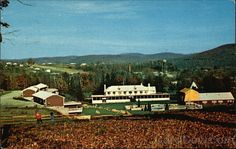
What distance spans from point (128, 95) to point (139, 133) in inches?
1896

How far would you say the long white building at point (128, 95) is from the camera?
62.1 metres

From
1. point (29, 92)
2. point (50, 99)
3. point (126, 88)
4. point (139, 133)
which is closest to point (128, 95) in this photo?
point (126, 88)

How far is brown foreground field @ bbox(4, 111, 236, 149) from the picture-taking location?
41.7ft

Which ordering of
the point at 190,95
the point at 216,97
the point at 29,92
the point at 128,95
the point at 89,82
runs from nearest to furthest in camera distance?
the point at 216,97 → the point at 29,92 → the point at 190,95 → the point at 128,95 → the point at 89,82

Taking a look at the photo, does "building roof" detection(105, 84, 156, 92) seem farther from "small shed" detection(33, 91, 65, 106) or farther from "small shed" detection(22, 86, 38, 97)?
"small shed" detection(33, 91, 65, 106)

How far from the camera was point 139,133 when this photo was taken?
14.9 m

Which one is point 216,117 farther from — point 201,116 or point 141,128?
point 141,128

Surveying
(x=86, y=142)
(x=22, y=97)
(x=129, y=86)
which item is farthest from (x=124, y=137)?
(x=129, y=86)

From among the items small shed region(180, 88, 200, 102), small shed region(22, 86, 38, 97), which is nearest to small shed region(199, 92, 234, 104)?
small shed region(180, 88, 200, 102)

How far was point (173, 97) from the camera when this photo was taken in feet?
199

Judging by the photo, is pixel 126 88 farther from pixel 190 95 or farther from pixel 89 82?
pixel 190 95

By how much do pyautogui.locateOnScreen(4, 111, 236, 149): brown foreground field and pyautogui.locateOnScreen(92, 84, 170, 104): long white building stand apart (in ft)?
142

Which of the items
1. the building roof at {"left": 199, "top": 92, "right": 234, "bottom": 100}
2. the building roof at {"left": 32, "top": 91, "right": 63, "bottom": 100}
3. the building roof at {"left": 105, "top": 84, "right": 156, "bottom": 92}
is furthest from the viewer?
the building roof at {"left": 105, "top": 84, "right": 156, "bottom": 92}

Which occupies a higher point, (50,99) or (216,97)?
(50,99)
